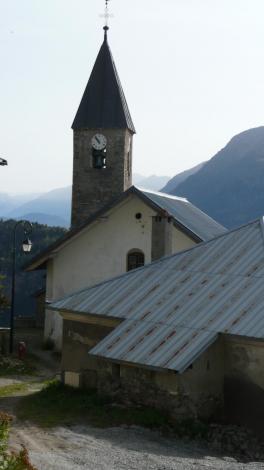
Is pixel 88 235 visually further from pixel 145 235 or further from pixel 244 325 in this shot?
pixel 244 325

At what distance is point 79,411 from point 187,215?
50.4 ft

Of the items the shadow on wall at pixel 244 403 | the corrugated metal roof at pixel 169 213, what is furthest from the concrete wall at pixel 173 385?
the corrugated metal roof at pixel 169 213

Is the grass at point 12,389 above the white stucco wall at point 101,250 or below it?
below

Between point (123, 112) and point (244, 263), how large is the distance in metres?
17.5

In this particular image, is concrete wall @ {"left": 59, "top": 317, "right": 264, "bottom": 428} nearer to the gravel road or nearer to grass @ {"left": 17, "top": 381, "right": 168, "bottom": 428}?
A: grass @ {"left": 17, "top": 381, "right": 168, "bottom": 428}

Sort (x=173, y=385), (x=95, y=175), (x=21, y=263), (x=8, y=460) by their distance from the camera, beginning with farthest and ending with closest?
(x=21, y=263) < (x=95, y=175) < (x=173, y=385) < (x=8, y=460)

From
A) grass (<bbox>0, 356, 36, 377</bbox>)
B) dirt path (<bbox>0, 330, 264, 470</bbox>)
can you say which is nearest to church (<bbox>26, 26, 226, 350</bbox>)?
grass (<bbox>0, 356, 36, 377</bbox>)

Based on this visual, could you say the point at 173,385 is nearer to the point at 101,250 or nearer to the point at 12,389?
the point at 12,389

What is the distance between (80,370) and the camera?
1705 cm

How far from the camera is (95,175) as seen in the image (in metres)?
31.6

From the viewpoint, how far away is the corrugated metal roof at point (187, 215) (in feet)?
86.5

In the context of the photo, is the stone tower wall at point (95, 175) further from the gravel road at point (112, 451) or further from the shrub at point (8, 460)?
the shrub at point (8, 460)

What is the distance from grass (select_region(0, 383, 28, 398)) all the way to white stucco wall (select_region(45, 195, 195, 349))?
26.1 ft

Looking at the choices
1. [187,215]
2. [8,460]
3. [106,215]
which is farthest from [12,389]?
[187,215]
